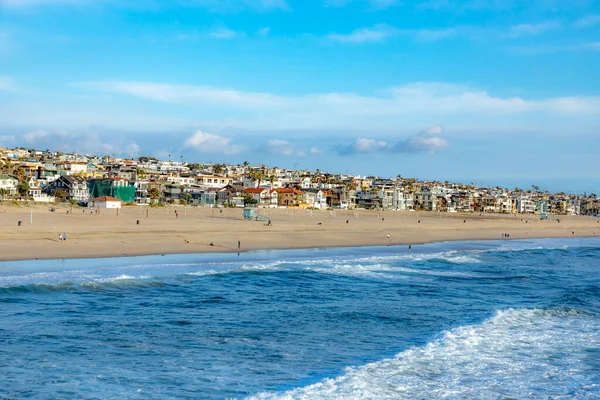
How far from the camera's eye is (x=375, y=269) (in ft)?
104

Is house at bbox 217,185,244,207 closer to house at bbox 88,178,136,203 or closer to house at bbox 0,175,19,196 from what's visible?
house at bbox 88,178,136,203

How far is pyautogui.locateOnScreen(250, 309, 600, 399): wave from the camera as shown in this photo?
12305 mm

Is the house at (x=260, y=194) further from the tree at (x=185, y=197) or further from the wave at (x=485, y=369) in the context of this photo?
the wave at (x=485, y=369)

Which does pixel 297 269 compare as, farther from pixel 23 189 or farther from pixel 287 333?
pixel 23 189

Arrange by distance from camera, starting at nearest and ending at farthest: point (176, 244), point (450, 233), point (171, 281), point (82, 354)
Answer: point (82, 354) → point (171, 281) → point (176, 244) → point (450, 233)

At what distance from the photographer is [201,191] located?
342 ft

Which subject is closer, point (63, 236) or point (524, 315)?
point (524, 315)

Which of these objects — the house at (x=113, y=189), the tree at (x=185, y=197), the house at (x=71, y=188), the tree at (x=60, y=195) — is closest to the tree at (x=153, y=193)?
the house at (x=113, y=189)

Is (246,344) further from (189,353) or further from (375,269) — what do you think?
(375,269)

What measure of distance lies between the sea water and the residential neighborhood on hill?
52.3 m

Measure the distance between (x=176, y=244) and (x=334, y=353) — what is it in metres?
25.5

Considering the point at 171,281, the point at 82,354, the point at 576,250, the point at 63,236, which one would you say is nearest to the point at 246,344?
the point at 82,354

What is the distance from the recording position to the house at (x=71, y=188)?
87688 millimetres

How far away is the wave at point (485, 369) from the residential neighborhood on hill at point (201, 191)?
62.2m
